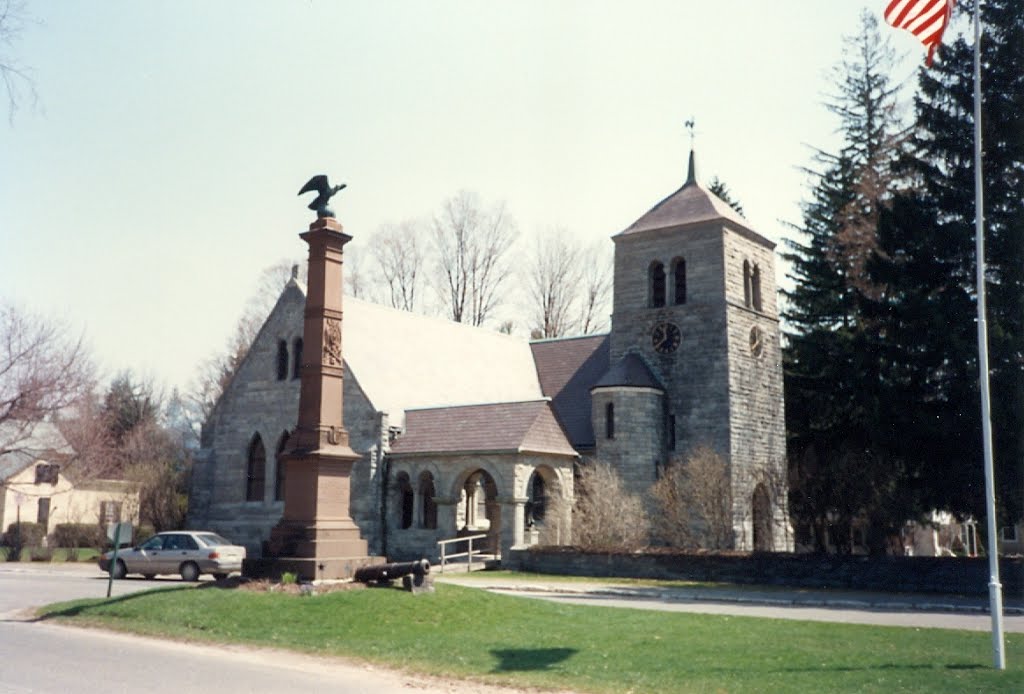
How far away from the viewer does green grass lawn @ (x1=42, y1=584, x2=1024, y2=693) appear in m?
10.6

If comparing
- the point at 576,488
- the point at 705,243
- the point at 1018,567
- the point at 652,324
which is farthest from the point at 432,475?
the point at 1018,567

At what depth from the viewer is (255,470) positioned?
3778 cm

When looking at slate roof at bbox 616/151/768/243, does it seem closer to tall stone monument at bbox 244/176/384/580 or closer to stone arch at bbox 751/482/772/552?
stone arch at bbox 751/482/772/552

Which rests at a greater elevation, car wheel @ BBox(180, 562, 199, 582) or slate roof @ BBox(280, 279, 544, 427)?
slate roof @ BBox(280, 279, 544, 427)

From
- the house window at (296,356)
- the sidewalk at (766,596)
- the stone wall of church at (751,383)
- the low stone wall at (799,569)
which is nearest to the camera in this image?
the sidewalk at (766,596)

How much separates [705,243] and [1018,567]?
18569mm

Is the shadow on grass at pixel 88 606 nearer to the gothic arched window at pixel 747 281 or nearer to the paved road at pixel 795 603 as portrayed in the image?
the paved road at pixel 795 603

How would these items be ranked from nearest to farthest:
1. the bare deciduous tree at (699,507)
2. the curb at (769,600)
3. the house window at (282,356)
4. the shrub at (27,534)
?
the curb at (769,600) → the bare deciduous tree at (699,507) → the house window at (282,356) → the shrub at (27,534)

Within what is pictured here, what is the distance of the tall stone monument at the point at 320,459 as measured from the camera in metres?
17.5

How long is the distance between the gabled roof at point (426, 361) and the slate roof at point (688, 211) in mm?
8279

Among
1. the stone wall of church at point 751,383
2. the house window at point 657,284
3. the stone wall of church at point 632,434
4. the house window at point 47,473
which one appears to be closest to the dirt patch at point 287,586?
the stone wall of church at point 632,434

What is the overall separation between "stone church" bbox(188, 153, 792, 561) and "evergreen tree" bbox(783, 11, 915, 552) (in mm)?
2850

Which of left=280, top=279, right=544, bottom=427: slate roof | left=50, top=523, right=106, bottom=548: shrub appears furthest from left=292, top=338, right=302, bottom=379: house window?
left=50, top=523, right=106, bottom=548: shrub

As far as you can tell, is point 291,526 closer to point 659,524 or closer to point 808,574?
point 808,574
